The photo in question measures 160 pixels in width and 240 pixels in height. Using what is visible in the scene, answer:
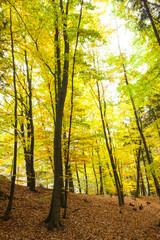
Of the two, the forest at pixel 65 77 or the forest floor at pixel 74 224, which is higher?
the forest at pixel 65 77

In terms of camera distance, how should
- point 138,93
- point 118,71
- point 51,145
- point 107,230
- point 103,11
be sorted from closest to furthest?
point 107,230
point 138,93
point 51,145
point 103,11
point 118,71

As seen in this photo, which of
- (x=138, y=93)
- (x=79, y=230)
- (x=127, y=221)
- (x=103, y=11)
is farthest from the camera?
(x=103, y=11)

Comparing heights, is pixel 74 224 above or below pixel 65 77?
below

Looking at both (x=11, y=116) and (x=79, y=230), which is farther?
A: (x=11, y=116)

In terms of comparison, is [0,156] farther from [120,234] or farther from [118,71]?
[118,71]

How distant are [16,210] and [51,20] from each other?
8778 mm

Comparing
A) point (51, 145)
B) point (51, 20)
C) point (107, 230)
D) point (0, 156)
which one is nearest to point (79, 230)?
point (107, 230)

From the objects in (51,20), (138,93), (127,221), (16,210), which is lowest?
(127,221)

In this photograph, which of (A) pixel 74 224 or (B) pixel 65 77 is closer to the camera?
(A) pixel 74 224

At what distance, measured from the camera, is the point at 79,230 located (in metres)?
5.59

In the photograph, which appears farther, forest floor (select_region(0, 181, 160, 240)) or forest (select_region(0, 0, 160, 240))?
forest (select_region(0, 0, 160, 240))

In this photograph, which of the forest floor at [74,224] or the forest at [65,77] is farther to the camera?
the forest at [65,77]

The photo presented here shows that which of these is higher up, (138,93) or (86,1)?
(86,1)

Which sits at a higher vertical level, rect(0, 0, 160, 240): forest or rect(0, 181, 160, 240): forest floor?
rect(0, 0, 160, 240): forest
